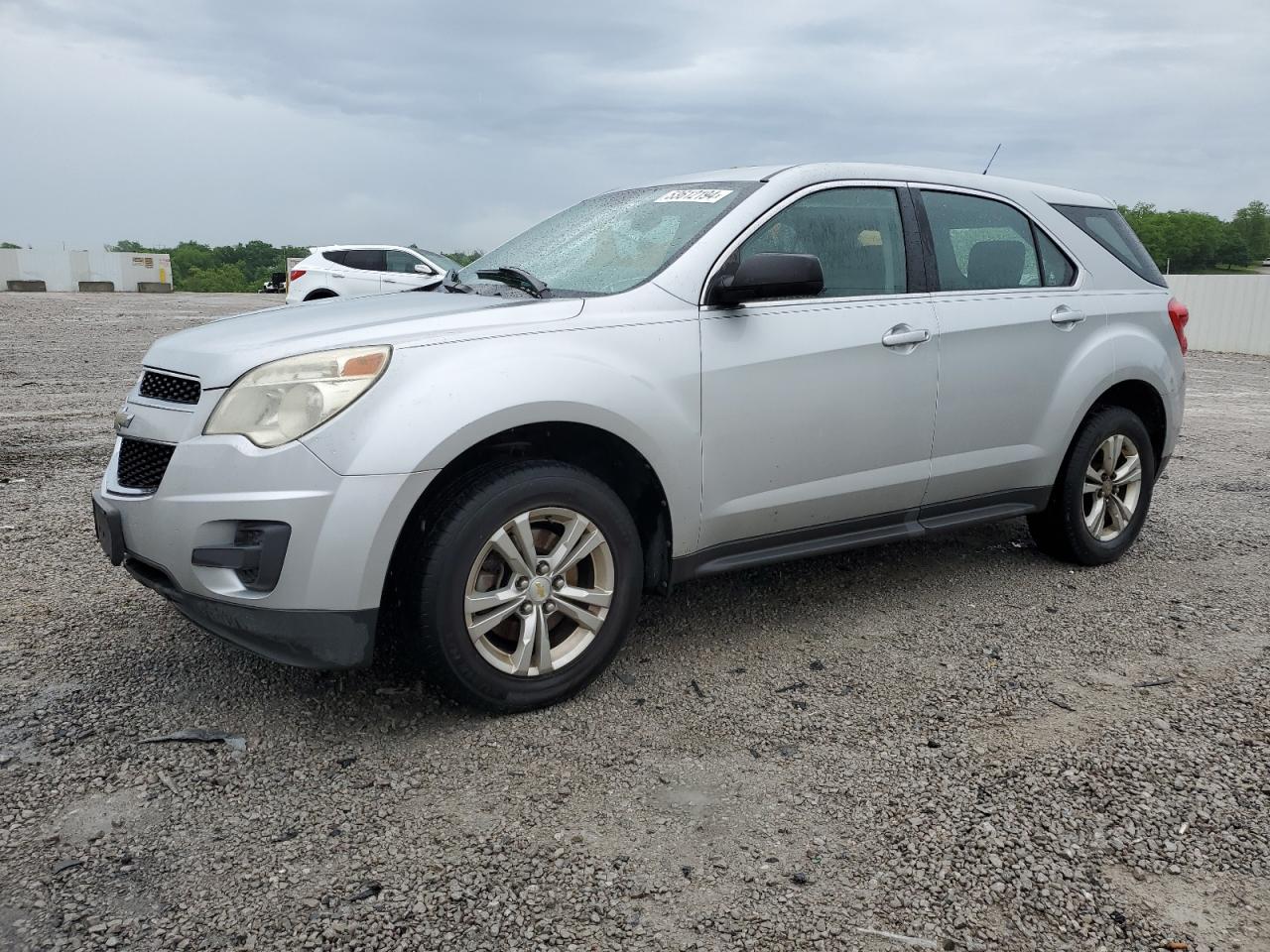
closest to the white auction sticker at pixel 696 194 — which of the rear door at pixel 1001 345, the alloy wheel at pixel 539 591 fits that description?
the rear door at pixel 1001 345

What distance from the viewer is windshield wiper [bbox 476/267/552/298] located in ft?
12.2

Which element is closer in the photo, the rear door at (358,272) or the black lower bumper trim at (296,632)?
the black lower bumper trim at (296,632)

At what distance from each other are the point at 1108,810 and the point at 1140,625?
66.9 inches

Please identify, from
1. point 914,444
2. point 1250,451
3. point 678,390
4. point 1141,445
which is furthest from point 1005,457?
point 1250,451

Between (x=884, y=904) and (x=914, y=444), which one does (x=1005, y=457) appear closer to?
(x=914, y=444)

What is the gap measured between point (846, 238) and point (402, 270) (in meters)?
16.7

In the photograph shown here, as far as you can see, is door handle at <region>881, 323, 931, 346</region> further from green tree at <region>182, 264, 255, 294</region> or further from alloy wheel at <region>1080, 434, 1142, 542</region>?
green tree at <region>182, 264, 255, 294</region>

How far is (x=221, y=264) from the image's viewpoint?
268 ft

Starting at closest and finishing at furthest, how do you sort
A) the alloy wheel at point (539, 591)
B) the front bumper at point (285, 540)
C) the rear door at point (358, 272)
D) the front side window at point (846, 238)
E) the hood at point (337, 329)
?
the front bumper at point (285, 540) → the hood at point (337, 329) → the alloy wheel at point (539, 591) → the front side window at point (846, 238) → the rear door at point (358, 272)

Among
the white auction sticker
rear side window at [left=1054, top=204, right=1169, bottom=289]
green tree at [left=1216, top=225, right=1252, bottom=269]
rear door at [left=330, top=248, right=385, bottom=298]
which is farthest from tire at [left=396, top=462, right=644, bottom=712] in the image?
Result: green tree at [left=1216, top=225, right=1252, bottom=269]

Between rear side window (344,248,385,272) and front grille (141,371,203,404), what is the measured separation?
1659 centimetres

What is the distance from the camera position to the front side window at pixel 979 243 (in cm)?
435

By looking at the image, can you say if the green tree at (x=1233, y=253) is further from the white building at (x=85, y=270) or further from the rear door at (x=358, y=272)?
the white building at (x=85, y=270)

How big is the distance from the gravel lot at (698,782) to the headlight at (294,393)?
96 cm
